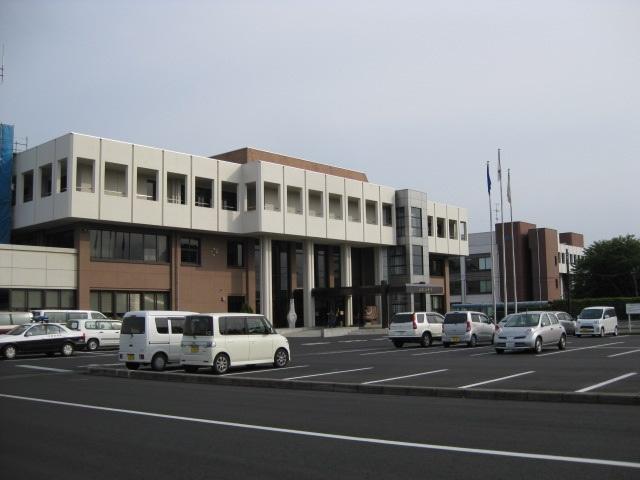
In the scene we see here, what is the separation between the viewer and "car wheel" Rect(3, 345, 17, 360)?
2744 centimetres

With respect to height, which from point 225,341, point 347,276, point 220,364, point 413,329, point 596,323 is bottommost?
point 220,364

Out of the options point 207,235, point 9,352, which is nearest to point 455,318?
point 9,352

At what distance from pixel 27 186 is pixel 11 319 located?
16552 millimetres

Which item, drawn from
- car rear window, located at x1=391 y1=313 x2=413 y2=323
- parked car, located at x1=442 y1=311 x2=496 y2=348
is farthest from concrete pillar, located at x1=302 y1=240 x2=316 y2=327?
parked car, located at x1=442 y1=311 x2=496 y2=348

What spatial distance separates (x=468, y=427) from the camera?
10.0 metres

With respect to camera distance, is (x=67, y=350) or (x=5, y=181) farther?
(x=5, y=181)

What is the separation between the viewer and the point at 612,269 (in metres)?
80.2

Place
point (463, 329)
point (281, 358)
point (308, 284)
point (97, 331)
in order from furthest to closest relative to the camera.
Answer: point (308, 284), point (97, 331), point (463, 329), point (281, 358)

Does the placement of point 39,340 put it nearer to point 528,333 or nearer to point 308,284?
point 528,333

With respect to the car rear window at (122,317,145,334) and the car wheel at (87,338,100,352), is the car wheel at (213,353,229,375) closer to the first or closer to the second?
the car rear window at (122,317,145,334)

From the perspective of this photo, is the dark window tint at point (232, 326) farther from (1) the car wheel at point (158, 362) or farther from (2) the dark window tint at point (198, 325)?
(1) the car wheel at point (158, 362)

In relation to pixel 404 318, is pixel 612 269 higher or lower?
higher

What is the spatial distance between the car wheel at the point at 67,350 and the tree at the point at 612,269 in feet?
220

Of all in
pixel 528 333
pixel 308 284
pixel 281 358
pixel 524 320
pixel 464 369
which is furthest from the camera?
pixel 308 284
